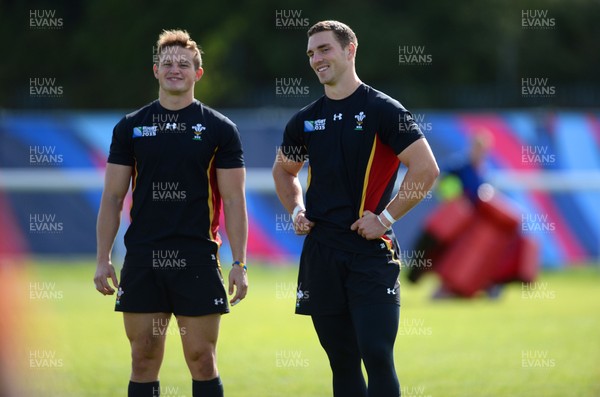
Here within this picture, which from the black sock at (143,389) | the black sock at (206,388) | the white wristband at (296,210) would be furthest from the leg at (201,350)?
the white wristband at (296,210)

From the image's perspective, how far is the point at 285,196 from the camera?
19.6 ft

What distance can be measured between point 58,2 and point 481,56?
1481 centimetres

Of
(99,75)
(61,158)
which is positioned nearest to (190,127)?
(61,158)

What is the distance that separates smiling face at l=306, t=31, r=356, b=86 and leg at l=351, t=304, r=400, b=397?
128 cm

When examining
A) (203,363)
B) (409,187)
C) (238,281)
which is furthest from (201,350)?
(409,187)

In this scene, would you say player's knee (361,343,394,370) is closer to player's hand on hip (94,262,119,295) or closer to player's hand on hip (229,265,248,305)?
player's hand on hip (229,265,248,305)

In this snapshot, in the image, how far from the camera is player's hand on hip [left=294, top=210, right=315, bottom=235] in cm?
561

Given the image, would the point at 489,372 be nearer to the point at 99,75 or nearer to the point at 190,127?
the point at 190,127

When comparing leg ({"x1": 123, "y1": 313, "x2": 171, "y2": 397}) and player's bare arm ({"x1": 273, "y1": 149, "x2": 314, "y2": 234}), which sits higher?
player's bare arm ({"x1": 273, "y1": 149, "x2": 314, "y2": 234})

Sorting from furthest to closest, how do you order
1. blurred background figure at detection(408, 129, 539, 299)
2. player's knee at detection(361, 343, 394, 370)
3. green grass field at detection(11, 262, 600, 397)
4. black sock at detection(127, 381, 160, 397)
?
blurred background figure at detection(408, 129, 539, 299)
green grass field at detection(11, 262, 600, 397)
black sock at detection(127, 381, 160, 397)
player's knee at detection(361, 343, 394, 370)

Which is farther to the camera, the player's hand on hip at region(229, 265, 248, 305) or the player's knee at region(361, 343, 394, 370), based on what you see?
the player's hand on hip at region(229, 265, 248, 305)

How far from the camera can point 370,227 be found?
210 inches

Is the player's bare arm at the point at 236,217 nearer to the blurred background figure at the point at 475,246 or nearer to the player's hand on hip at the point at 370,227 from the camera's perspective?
the player's hand on hip at the point at 370,227

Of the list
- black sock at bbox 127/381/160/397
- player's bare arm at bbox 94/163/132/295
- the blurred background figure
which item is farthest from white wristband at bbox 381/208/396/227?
the blurred background figure
